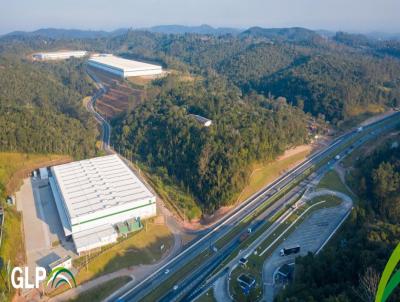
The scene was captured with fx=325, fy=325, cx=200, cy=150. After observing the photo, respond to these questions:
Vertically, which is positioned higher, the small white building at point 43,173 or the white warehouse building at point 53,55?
the white warehouse building at point 53,55

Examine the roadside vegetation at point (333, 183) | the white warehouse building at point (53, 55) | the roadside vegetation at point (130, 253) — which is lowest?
the roadside vegetation at point (130, 253)

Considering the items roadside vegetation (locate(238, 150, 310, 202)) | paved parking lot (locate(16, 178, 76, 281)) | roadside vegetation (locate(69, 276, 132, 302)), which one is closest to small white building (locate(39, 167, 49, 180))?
paved parking lot (locate(16, 178, 76, 281))

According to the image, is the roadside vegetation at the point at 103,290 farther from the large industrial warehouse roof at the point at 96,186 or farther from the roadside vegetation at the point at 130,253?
the large industrial warehouse roof at the point at 96,186

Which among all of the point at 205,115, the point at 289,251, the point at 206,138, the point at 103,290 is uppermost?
the point at 205,115

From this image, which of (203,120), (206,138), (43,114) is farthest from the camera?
(43,114)

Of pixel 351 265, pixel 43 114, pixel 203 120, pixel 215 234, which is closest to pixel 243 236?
pixel 215 234

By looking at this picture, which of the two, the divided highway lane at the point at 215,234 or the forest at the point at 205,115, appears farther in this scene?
the forest at the point at 205,115

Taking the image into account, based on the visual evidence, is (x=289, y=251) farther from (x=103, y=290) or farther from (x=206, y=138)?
(x=206, y=138)

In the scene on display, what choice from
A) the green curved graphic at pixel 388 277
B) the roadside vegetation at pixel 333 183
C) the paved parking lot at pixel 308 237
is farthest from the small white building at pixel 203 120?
the green curved graphic at pixel 388 277
